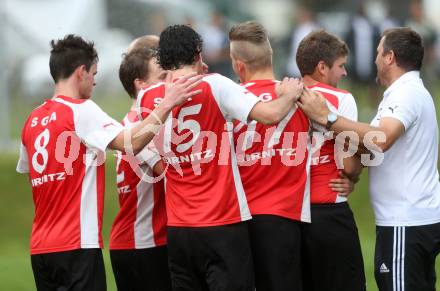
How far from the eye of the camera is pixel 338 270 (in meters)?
7.06

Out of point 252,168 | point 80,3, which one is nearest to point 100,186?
point 252,168

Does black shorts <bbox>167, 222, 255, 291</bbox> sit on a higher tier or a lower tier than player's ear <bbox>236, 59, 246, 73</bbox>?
lower

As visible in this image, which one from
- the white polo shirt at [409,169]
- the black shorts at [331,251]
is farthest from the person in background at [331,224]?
the white polo shirt at [409,169]

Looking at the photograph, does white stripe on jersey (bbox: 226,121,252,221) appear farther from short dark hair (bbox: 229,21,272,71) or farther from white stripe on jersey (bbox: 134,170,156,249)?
white stripe on jersey (bbox: 134,170,156,249)

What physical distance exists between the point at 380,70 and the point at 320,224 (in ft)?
3.91

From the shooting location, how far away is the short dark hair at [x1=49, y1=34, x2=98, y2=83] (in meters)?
7.01

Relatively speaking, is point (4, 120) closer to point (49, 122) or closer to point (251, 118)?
point (49, 122)

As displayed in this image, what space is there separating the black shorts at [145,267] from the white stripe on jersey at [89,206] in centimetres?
78

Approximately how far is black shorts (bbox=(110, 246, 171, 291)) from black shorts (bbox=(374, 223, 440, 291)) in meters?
1.61

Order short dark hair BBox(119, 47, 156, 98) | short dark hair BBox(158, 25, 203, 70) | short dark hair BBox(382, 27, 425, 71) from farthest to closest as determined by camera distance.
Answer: short dark hair BBox(119, 47, 156, 98)
short dark hair BBox(382, 27, 425, 71)
short dark hair BBox(158, 25, 203, 70)

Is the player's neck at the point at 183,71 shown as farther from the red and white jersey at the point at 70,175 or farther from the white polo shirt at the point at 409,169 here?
the white polo shirt at the point at 409,169

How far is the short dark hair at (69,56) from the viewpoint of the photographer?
276 inches

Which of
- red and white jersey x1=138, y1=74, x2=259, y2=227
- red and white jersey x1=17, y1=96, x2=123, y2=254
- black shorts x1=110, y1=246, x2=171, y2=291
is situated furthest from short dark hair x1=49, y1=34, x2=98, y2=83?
black shorts x1=110, y1=246, x2=171, y2=291

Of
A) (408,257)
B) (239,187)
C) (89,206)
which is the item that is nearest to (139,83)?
(89,206)
